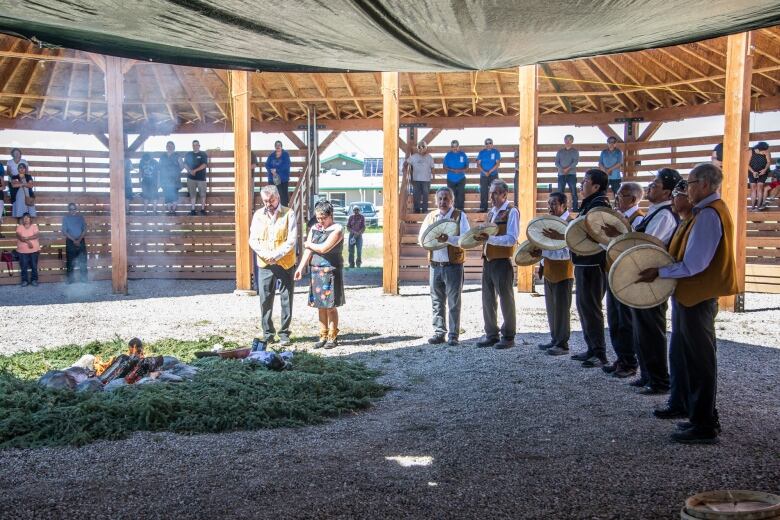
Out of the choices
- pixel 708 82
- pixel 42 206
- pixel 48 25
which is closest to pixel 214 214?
pixel 42 206

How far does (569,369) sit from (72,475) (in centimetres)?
401

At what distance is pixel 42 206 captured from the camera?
626 inches

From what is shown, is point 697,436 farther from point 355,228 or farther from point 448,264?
point 355,228

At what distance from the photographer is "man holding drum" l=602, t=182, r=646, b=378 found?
5.57 meters

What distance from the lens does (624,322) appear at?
18.5 feet

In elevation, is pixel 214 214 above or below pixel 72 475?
above

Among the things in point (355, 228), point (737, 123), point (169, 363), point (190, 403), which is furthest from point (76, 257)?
point (737, 123)

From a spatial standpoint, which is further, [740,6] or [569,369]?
[569,369]

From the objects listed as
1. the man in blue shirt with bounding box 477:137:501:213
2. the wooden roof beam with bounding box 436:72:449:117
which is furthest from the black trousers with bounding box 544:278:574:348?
the wooden roof beam with bounding box 436:72:449:117

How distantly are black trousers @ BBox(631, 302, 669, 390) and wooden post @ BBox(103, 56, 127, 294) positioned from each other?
8.86 m

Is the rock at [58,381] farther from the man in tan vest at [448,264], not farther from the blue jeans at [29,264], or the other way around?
the blue jeans at [29,264]

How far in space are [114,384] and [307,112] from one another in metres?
13.4

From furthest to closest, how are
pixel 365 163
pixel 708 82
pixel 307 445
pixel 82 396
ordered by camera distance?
pixel 365 163 → pixel 708 82 → pixel 82 396 → pixel 307 445

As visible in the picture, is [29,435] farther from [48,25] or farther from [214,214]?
[214,214]
